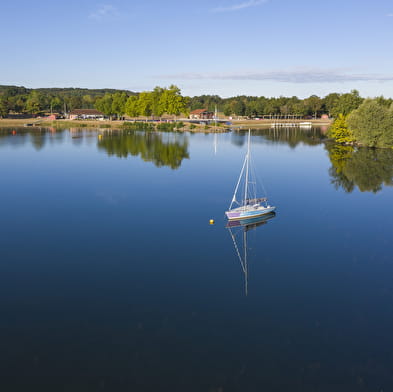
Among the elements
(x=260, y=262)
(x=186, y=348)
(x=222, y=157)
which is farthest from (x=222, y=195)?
(x=222, y=157)

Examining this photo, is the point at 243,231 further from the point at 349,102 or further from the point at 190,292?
the point at 349,102

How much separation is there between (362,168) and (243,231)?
57817 mm

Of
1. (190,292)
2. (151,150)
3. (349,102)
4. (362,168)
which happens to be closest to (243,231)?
(190,292)

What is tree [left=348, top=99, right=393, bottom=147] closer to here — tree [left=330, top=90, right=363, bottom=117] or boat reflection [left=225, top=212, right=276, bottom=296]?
tree [left=330, top=90, right=363, bottom=117]

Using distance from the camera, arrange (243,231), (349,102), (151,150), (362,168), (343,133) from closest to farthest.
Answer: (243,231), (362,168), (151,150), (343,133), (349,102)

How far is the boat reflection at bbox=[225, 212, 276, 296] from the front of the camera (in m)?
38.7

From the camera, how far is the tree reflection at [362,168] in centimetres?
7488

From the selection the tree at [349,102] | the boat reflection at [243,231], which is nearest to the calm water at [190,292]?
the boat reflection at [243,231]

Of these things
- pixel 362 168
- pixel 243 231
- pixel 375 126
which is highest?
pixel 375 126

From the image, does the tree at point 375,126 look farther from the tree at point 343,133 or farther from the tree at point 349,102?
the tree at point 349,102

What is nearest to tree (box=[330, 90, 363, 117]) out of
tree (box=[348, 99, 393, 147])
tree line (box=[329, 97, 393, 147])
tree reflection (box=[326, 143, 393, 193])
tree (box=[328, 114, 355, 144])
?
tree (box=[328, 114, 355, 144])

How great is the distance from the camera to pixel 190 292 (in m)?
31.8

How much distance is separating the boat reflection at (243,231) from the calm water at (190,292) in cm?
40

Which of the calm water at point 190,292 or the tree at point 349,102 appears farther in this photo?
the tree at point 349,102
